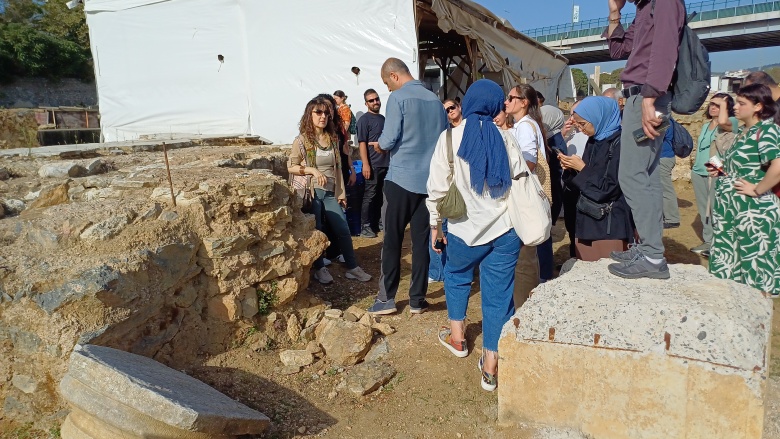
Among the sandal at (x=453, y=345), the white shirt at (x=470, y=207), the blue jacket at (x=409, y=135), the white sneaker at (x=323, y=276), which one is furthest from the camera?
the white sneaker at (x=323, y=276)

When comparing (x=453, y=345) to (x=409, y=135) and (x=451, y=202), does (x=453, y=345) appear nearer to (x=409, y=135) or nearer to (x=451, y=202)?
(x=451, y=202)

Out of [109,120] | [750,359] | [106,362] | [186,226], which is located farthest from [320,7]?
[750,359]

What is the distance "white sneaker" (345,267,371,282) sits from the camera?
5.13 metres

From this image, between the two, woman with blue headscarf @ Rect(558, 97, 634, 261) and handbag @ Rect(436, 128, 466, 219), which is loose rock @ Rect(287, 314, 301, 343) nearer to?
handbag @ Rect(436, 128, 466, 219)

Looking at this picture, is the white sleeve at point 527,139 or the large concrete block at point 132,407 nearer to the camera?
the large concrete block at point 132,407

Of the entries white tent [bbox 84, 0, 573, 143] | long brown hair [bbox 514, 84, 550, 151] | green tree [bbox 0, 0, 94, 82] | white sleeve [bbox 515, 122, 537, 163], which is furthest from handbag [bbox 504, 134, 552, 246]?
green tree [bbox 0, 0, 94, 82]

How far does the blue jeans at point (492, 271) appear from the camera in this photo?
10.1ft

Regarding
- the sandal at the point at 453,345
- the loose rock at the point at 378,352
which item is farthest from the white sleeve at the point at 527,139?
the loose rock at the point at 378,352

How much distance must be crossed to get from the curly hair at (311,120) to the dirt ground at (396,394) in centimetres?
157

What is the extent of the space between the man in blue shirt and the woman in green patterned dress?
2.15 metres

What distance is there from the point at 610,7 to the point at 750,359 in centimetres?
216

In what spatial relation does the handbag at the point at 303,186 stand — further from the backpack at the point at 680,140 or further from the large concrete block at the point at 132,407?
Result: the backpack at the point at 680,140

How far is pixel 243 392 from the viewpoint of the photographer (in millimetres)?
3275

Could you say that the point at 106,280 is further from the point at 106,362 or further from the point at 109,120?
the point at 109,120
